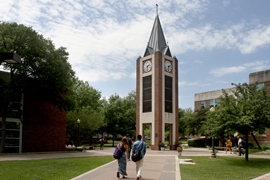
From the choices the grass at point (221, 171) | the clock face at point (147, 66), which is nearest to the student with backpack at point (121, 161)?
the grass at point (221, 171)

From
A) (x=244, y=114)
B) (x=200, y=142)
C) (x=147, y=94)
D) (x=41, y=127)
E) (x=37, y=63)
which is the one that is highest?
(x=37, y=63)

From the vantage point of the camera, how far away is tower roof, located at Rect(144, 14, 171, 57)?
37.4m

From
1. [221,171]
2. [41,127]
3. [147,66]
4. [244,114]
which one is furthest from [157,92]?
[221,171]

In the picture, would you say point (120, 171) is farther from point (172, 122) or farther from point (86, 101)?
point (86, 101)

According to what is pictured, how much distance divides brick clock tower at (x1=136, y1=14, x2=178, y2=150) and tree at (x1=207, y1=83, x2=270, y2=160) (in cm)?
1660

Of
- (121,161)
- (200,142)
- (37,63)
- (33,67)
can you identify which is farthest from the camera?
(200,142)

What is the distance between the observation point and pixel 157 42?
124 ft

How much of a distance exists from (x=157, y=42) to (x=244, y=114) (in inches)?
892

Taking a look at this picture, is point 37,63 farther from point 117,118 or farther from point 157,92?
point 117,118

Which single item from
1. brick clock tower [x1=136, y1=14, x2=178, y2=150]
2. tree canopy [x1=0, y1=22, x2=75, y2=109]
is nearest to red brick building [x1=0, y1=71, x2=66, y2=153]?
tree canopy [x1=0, y1=22, x2=75, y2=109]

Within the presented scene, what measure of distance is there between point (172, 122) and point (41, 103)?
16820 mm

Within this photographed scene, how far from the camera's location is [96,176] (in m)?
10.9

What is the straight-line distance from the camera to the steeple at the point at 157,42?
37.4 m

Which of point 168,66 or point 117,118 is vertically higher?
point 168,66
